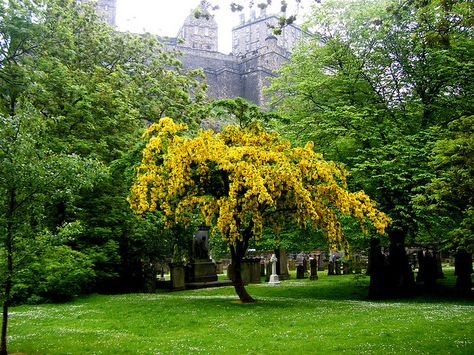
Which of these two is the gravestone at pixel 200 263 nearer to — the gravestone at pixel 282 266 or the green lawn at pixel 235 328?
the gravestone at pixel 282 266

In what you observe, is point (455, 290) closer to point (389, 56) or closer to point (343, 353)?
point (389, 56)

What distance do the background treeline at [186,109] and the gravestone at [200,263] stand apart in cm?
99

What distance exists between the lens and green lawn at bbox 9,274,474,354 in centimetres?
895

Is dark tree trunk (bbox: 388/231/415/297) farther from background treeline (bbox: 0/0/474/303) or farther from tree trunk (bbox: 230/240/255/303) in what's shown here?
tree trunk (bbox: 230/240/255/303)

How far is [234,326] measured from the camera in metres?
11.3

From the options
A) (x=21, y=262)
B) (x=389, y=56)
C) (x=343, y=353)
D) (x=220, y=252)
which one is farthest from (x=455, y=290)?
(x=220, y=252)

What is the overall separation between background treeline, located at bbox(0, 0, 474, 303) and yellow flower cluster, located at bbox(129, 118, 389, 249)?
1.64 meters

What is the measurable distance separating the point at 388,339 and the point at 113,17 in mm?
103396

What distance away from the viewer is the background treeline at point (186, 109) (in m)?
16.3

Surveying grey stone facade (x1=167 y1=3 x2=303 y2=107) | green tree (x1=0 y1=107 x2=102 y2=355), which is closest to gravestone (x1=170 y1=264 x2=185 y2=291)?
green tree (x1=0 y1=107 x2=102 y2=355)

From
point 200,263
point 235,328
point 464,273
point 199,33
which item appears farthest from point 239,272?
point 199,33

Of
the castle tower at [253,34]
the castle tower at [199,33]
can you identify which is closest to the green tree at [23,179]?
the castle tower at [199,33]

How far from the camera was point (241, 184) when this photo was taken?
13586mm

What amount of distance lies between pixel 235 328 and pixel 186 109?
48.9ft
